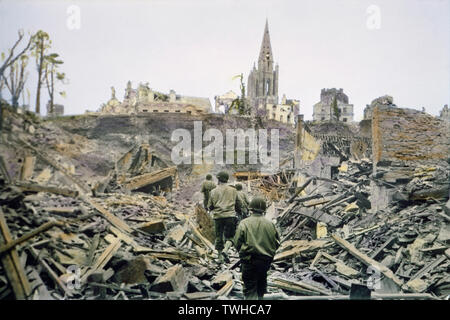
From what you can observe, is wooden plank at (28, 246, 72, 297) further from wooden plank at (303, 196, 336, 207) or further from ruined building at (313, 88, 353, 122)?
ruined building at (313, 88, 353, 122)

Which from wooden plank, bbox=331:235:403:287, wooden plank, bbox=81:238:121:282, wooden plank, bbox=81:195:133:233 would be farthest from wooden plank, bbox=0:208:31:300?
wooden plank, bbox=331:235:403:287

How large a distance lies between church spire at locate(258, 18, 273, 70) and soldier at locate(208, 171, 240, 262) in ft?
6.87

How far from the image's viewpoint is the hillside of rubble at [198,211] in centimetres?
433

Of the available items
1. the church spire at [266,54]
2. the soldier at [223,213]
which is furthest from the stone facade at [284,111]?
the soldier at [223,213]

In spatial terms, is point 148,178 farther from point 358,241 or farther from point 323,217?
point 358,241

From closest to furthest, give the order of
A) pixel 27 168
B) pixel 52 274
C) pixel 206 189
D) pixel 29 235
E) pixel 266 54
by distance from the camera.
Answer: pixel 52 274 < pixel 29 235 < pixel 27 168 < pixel 206 189 < pixel 266 54

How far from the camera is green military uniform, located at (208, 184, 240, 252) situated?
492 centimetres

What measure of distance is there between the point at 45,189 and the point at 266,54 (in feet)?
12.6

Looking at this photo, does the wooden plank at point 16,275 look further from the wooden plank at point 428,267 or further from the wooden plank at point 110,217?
the wooden plank at point 428,267

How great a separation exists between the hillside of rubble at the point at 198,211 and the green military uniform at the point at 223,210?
0.21 m

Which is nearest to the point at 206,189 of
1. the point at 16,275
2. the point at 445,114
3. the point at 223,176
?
the point at 223,176

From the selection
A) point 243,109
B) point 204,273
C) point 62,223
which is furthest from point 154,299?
point 243,109

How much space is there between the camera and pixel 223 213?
4914mm
